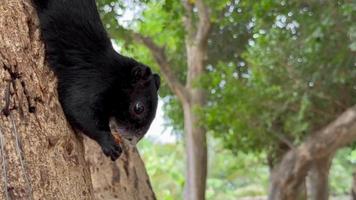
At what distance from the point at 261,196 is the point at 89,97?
14160 millimetres

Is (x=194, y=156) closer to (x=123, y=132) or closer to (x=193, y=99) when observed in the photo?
(x=193, y=99)

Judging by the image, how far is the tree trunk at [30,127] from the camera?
1855 mm

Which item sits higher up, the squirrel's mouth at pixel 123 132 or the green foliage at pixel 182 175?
the green foliage at pixel 182 175

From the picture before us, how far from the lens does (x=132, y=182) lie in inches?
141

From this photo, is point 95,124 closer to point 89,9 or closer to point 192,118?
point 89,9

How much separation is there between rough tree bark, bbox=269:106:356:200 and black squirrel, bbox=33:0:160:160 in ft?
15.5

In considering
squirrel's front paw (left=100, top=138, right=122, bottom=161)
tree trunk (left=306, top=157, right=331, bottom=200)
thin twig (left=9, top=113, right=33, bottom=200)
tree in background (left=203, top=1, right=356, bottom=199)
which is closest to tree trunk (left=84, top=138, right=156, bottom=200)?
squirrel's front paw (left=100, top=138, right=122, bottom=161)

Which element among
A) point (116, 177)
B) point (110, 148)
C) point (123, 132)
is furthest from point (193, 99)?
point (110, 148)

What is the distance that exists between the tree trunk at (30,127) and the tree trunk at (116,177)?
128cm

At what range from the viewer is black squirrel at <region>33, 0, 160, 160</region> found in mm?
2393

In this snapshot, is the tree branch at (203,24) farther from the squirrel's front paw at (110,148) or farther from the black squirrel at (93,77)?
the squirrel's front paw at (110,148)

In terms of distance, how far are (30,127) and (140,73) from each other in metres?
0.68

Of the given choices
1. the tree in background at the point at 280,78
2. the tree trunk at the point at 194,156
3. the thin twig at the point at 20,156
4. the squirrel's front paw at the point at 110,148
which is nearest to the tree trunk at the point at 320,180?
the tree in background at the point at 280,78

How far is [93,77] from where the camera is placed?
8.27 ft
